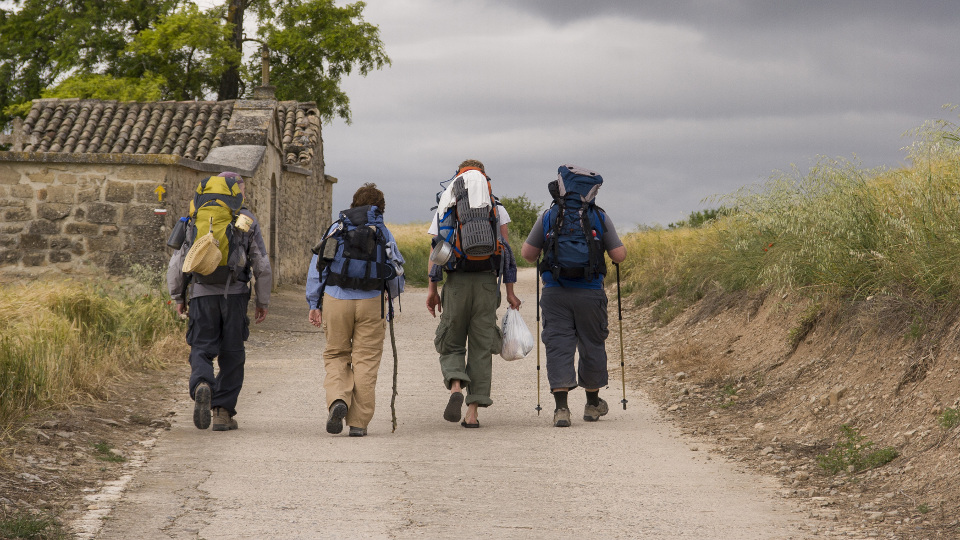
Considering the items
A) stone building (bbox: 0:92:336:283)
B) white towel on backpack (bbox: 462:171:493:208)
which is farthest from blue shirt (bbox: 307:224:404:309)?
stone building (bbox: 0:92:336:283)

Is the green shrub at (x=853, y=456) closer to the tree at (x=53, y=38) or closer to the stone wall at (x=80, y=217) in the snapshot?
the stone wall at (x=80, y=217)

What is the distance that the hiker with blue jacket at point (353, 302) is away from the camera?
7.14 m

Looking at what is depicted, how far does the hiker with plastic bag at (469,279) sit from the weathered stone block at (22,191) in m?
8.88

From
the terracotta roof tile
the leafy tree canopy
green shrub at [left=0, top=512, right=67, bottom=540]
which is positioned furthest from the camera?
the leafy tree canopy

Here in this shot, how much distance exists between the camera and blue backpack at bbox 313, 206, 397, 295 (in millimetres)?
7141

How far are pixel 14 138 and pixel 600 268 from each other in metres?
18.2

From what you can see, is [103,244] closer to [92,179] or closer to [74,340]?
[92,179]

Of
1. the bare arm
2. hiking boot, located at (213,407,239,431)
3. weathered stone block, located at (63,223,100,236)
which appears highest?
weathered stone block, located at (63,223,100,236)

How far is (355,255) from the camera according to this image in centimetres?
715

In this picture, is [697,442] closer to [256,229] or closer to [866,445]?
[866,445]

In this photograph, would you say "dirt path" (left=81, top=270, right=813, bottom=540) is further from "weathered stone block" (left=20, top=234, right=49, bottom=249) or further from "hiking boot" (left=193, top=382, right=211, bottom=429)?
"weathered stone block" (left=20, top=234, right=49, bottom=249)

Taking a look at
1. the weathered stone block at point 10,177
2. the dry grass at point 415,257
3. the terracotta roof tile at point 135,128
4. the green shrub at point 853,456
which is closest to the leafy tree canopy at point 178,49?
the dry grass at point 415,257

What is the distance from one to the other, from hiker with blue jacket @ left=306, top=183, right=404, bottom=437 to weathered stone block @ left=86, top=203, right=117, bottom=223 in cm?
765

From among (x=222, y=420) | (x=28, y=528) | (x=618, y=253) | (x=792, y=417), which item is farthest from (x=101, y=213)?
(x=792, y=417)
